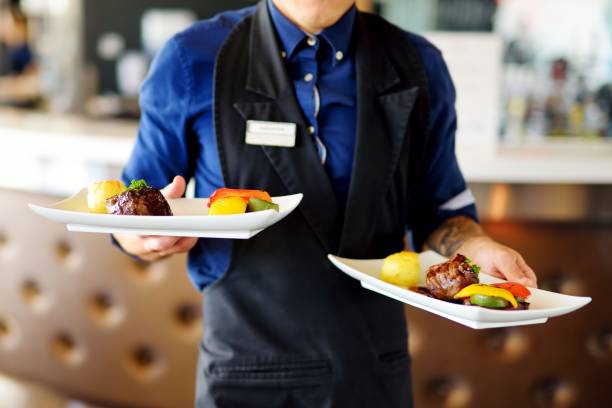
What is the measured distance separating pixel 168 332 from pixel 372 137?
1.75m

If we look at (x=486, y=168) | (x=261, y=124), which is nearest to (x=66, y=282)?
(x=486, y=168)

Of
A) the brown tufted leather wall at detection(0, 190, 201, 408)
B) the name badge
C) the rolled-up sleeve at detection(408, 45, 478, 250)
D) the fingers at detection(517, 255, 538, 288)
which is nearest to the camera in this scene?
the fingers at detection(517, 255, 538, 288)

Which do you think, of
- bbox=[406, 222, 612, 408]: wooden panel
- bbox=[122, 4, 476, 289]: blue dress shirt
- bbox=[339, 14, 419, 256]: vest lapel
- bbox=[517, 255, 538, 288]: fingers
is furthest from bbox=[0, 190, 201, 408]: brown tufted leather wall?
bbox=[517, 255, 538, 288]: fingers

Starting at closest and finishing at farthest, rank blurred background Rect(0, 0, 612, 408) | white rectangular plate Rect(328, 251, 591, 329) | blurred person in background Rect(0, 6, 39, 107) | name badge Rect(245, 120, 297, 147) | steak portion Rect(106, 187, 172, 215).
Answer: white rectangular plate Rect(328, 251, 591, 329)
steak portion Rect(106, 187, 172, 215)
name badge Rect(245, 120, 297, 147)
blurred background Rect(0, 0, 612, 408)
blurred person in background Rect(0, 6, 39, 107)

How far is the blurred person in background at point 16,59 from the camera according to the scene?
24.6ft

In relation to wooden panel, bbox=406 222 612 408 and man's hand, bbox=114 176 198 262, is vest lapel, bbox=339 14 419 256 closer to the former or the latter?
man's hand, bbox=114 176 198 262

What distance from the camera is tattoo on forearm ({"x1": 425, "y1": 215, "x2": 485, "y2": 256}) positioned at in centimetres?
161

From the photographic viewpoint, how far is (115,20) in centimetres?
654

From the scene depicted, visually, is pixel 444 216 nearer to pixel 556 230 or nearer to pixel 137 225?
pixel 137 225

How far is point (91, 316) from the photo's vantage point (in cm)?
319

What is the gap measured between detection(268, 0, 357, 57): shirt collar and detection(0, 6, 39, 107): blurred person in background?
20.6ft

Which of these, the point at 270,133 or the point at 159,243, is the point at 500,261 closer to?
the point at 270,133

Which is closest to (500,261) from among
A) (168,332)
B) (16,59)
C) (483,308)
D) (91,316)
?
(483,308)

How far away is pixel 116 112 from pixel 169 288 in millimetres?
2719
